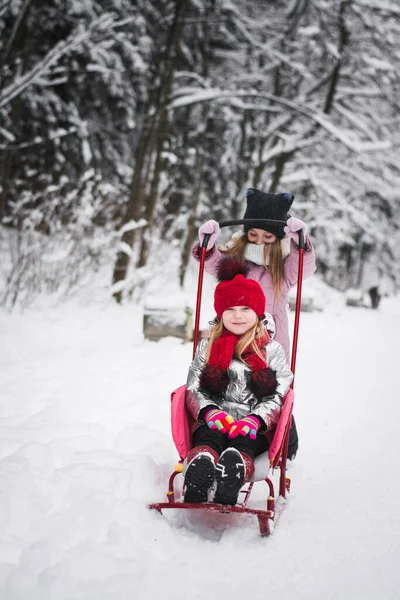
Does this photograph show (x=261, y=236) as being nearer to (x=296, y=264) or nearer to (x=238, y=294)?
(x=296, y=264)

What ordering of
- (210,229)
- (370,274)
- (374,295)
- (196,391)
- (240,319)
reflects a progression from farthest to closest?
(370,274)
(374,295)
(210,229)
(240,319)
(196,391)

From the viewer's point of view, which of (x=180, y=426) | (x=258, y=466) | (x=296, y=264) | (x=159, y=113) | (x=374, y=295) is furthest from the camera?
(x=374, y=295)

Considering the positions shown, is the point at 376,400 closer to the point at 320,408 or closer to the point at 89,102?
the point at 320,408

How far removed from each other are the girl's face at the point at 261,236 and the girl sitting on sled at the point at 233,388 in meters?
0.27

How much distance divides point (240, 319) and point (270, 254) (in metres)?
0.60

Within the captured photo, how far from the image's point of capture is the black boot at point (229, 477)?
77.9 inches

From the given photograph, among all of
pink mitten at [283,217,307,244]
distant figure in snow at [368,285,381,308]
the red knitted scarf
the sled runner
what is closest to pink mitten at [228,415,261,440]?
the sled runner

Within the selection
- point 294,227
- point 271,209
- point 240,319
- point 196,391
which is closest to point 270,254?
point 271,209

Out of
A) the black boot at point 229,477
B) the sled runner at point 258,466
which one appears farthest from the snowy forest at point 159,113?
the black boot at point 229,477

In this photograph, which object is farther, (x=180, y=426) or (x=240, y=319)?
(x=240, y=319)

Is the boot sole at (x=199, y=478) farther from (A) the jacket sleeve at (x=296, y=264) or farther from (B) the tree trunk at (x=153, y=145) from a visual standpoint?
(B) the tree trunk at (x=153, y=145)

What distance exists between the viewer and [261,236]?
9.50 feet

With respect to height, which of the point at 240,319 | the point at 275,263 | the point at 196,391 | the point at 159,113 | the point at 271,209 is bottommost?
the point at 196,391

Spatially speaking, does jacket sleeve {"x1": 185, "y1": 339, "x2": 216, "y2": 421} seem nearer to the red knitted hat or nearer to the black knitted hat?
the red knitted hat
